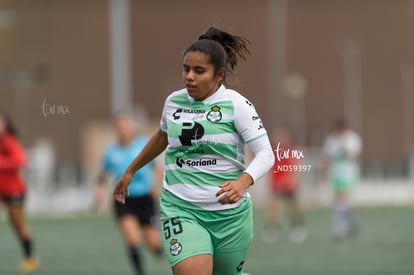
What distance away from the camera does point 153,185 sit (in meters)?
15.0

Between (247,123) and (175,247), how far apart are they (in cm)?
96

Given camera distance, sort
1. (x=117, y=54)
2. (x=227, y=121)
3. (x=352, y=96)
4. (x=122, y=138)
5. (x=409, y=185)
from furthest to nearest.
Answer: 1. (x=352, y=96)
2. (x=117, y=54)
3. (x=409, y=185)
4. (x=122, y=138)
5. (x=227, y=121)

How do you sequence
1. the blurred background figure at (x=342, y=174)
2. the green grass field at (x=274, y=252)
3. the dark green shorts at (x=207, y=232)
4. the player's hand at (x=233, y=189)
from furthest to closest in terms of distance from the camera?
the blurred background figure at (x=342, y=174)
the green grass field at (x=274, y=252)
the dark green shorts at (x=207, y=232)
the player's hand at (x=233, y=189)

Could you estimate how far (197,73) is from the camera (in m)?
7.45

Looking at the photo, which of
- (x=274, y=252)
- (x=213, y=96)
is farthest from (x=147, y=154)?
(x=274, y=252)

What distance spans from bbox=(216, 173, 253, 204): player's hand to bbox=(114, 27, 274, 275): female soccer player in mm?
12

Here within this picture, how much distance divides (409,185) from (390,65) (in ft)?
52.0

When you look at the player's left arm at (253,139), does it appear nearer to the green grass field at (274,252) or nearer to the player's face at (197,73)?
the player's face at (197,73)

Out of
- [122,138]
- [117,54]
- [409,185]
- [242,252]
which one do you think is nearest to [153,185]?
[122,138]

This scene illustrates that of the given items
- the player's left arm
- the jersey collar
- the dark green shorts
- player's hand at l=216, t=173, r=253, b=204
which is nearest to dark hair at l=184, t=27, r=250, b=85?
the jersey collar

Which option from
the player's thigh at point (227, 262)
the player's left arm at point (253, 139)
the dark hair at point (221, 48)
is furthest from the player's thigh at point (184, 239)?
the dark hair at point (221, 48)

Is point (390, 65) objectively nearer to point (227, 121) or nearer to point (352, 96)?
point (352, 96)

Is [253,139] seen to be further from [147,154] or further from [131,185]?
[131,185]

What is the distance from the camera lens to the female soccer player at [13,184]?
51.0ft
